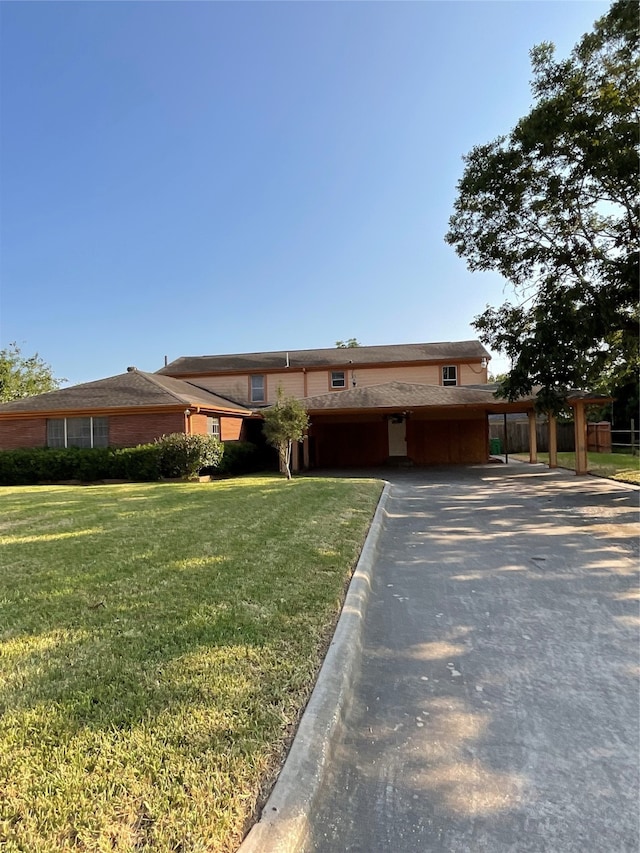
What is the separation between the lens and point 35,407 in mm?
18000

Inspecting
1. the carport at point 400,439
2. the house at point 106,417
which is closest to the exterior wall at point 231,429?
the house at point 106,417

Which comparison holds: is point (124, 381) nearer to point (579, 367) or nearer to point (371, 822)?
point (579, 367)

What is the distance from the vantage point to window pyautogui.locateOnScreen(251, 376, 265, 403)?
2600 cm

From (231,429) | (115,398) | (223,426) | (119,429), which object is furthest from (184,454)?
(231,429)

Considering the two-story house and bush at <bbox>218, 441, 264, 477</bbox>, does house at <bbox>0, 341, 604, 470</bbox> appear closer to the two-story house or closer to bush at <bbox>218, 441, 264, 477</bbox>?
the two-story house

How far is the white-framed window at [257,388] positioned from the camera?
26000 mm

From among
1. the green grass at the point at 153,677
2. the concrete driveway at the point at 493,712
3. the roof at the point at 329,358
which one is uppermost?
the roof at the point at 329,358

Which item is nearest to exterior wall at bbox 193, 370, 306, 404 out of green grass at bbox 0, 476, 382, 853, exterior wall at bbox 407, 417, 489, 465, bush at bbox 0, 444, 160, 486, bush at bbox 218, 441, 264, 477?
bush at bbox 218, 441, 264, 477

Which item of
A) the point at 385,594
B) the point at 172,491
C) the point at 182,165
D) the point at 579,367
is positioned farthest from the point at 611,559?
the point at 182,165

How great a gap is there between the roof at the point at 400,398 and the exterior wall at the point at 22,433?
9.78 m

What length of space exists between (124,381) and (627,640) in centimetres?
1961

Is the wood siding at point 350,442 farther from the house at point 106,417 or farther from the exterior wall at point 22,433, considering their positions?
the exterior wall at point 22,433

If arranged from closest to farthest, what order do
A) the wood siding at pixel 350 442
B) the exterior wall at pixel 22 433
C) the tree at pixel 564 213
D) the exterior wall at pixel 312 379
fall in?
the tree at pixel 564 213 → the exterior wall at pixel 22 433 → the wood siding at pixel 350 442 → the exterior wall at pixel 312 379

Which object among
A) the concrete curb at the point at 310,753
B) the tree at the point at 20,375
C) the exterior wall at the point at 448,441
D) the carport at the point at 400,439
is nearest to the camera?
the concrete curb at the point at 310,753
